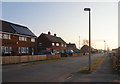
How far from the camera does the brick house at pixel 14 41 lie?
1257 inches

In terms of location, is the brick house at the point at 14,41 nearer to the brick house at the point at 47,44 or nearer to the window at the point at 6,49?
the window at the point at 6,49

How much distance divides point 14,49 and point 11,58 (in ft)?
36.2

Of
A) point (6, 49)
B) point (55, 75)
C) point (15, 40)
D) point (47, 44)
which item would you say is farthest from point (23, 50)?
point (55, 75)

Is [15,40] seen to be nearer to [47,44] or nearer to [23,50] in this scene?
[23,50]

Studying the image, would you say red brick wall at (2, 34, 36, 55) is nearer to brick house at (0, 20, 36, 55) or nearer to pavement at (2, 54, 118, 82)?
brick house at (0, 20, 36, 55)

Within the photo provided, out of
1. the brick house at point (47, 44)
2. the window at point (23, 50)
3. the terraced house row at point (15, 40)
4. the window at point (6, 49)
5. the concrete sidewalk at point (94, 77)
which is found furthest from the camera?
the brick house at point (47, 44)

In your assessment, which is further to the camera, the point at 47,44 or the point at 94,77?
the point at 47,44

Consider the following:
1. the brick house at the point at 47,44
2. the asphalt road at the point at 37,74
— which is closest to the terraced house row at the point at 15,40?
the asphalt road at the point at 37,74

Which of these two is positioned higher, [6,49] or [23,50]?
[6,49]

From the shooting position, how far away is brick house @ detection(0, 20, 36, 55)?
31.9 metres

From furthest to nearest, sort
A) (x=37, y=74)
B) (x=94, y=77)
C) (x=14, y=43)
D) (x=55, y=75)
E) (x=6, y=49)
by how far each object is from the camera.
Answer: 1. (x=14, y=43)
2. (x=6, y=49)
3. (x=37, y=74)
4. (x=55, y=75)
5. (x=94, y=77)

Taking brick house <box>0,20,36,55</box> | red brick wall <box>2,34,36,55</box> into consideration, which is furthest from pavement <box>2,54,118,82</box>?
red brick wall <box>2,34,36,55</box>

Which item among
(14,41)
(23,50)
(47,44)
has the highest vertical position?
(14,41)

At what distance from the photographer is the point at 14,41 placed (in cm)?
3484
